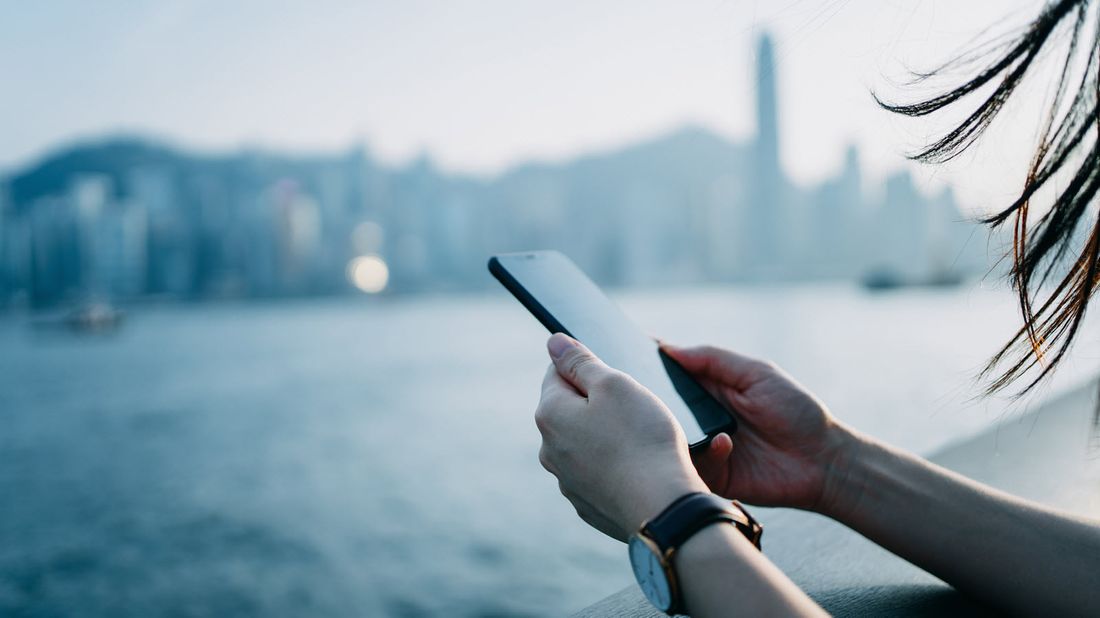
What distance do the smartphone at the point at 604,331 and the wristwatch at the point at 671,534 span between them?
0.37 meters

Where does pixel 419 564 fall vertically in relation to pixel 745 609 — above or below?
below

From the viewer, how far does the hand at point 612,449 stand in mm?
646

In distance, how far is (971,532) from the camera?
33.3 inches

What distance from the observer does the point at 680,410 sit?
42.3 inches

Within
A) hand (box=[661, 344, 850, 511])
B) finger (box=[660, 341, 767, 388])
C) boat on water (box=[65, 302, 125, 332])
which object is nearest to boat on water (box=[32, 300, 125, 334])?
boat on water (box=[65, 302, 125, 332])

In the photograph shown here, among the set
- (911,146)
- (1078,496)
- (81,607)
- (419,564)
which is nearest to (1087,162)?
(911,146)

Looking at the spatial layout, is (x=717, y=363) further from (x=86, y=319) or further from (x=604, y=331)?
(x=86, y=319)

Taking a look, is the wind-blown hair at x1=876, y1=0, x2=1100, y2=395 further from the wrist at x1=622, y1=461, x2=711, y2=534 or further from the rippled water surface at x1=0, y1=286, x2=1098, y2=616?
the wrist at x1=622, y1=461, x2=711, y2=534

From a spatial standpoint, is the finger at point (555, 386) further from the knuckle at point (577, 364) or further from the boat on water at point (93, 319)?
the boat on water at point (93, 319)

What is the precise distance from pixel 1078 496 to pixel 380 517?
14725 millimetres

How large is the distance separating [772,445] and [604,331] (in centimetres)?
30

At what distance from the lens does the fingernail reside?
881mm

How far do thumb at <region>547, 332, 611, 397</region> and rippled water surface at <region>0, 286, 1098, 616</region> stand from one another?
1.41 ft

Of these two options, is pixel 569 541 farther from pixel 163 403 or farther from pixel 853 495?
pixel 163 403
